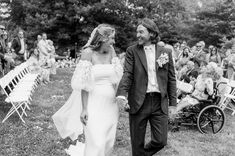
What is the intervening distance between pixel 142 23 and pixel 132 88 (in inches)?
34.8

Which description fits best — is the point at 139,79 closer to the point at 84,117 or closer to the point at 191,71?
the point at 84,117

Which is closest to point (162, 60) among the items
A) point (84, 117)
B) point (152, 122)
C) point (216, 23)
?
point (152, 122)

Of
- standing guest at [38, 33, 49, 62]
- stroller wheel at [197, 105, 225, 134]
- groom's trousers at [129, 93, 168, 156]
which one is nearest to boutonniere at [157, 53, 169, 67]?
groom's trousers at [129, 93, 168, 156]

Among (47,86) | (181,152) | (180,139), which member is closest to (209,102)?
(180,139)

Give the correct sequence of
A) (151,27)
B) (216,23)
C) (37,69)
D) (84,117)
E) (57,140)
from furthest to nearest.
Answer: (216,23) → (37,69) → (57,140) → (84,117) → (151,27)

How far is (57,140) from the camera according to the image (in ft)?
21.7

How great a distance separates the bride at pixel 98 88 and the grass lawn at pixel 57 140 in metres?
1.56

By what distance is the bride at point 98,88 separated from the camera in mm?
4550

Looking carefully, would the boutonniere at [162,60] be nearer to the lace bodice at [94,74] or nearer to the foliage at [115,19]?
the lace bodice at [94,74]

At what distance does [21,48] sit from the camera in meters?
15.0

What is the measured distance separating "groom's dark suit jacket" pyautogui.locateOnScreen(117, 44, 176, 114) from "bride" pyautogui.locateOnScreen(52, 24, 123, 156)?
315mm

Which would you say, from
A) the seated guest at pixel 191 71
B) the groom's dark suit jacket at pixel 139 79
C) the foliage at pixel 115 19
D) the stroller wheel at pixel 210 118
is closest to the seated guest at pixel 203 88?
the stroller wheel at pixel 210 118

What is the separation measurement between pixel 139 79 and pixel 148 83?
145 mm

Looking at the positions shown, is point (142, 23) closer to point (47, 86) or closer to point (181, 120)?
point (181, 120)
